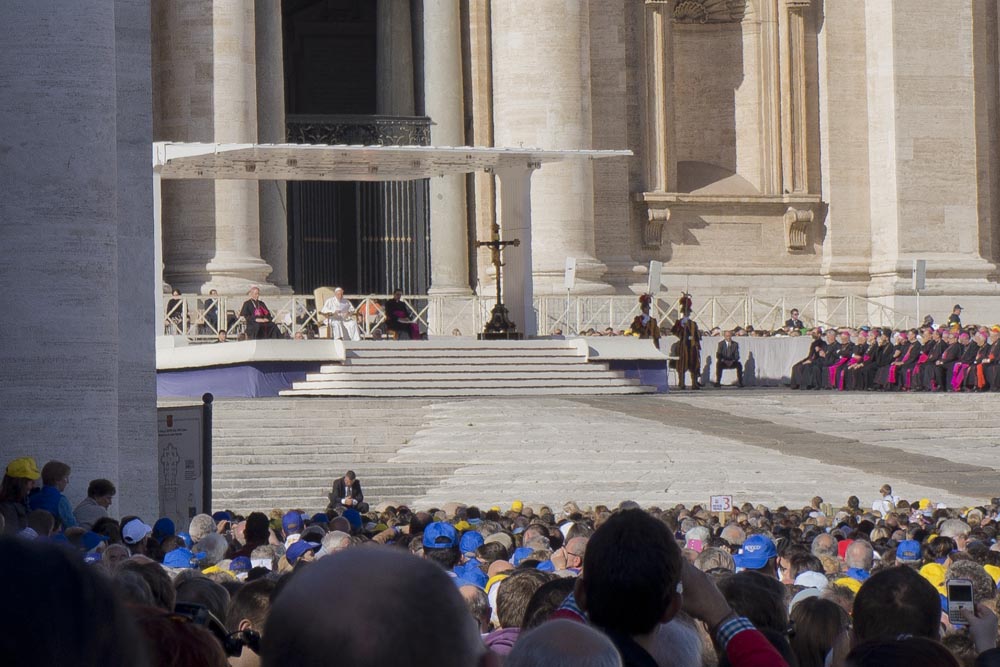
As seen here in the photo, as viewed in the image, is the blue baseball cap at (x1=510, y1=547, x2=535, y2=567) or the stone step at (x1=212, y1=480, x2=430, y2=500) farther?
the stone step at (x1=212, y1=480, x2=430, y2=500)

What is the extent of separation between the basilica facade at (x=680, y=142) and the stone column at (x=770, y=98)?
43 mm

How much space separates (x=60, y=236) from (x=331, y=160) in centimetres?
1752

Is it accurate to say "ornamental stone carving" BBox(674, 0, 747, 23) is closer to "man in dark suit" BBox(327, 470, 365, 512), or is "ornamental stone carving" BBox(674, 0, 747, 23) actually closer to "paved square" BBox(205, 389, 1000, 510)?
"paved square" BBox(205, 389, 1000, 510)

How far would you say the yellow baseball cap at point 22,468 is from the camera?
10.1 metres

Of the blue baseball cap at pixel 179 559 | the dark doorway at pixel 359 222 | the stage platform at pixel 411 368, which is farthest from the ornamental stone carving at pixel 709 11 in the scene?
the blue baseball cap at pixel 179 559

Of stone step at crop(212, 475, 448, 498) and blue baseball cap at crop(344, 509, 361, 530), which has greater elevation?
blue baseball cap at crop(344, 509, 361, 530)

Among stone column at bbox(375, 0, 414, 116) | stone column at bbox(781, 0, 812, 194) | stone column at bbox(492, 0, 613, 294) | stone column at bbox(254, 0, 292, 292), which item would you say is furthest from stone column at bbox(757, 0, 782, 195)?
stone column at bbox(254, 0, 292, 292)

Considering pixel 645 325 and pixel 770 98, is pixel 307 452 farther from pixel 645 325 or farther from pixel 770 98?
pixel 770 98

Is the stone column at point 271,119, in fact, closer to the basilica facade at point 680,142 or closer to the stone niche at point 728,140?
the basilica facade at point 680,142

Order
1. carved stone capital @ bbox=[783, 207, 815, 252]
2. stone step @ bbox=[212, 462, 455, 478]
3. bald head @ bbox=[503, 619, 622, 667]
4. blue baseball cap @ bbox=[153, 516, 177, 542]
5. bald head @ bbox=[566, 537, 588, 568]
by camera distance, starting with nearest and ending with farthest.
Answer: bald head @ bbox=[503, 619, 622, 667], bald head @ bbox=[566, 537, 588, 568], blue baseball cap @ bbox=[153, 516, 177, 542], stone step @ bbox=[212, 462, 455, 478], carved stone capital @ bbox=[783, 207, 815, 252]

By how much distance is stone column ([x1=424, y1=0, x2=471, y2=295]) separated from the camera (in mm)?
36344

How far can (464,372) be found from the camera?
27.9m

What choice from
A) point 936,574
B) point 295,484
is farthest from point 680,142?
point 936,574

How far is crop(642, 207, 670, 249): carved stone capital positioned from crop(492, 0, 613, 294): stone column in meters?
2.54
